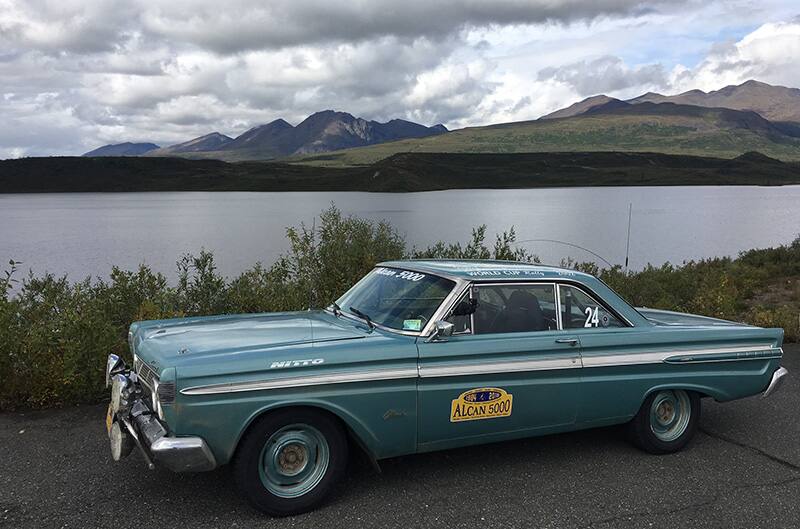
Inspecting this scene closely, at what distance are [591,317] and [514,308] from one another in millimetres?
667

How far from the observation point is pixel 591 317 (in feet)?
16.0

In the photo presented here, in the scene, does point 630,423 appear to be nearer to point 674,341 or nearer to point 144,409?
point 674,341

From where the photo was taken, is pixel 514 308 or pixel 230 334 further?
pixel 514 308

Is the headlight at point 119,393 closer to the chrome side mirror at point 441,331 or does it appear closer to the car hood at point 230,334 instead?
the car hood at point 230,334

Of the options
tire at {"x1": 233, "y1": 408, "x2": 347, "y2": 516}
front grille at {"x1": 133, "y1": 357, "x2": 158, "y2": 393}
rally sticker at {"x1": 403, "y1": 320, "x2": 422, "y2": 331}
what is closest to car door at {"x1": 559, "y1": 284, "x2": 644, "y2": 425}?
rally sticker at {"x1": 403, "y1": 320, "x2": 422, "y2": 331}

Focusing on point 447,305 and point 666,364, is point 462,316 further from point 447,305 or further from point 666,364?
point 666,364

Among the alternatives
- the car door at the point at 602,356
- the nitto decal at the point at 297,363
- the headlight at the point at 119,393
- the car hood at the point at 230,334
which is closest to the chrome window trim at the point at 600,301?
the car door at the point at 602,356

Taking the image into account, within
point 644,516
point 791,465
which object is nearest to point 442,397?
point 644,516

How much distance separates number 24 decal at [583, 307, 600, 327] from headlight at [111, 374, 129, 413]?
337cm

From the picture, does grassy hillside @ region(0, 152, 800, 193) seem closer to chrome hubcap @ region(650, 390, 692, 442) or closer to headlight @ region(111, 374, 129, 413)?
chrome hubcap @ region(650, 390, 692, 442)

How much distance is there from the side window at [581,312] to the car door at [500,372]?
0.09 m

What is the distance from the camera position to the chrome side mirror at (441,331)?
4.12m

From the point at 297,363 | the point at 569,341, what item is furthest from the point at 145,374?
the point at 569,341

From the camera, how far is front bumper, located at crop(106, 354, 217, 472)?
3.49 meters
